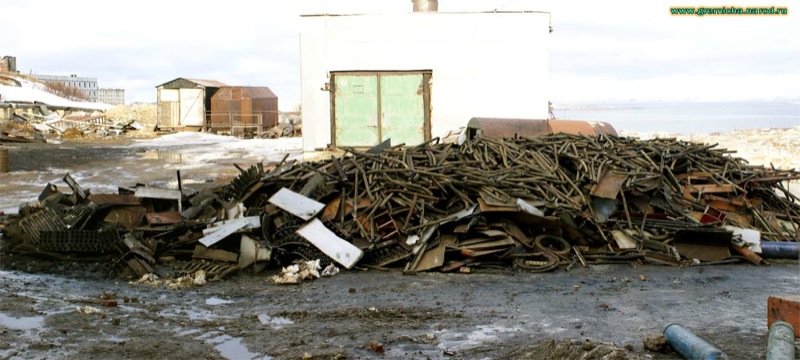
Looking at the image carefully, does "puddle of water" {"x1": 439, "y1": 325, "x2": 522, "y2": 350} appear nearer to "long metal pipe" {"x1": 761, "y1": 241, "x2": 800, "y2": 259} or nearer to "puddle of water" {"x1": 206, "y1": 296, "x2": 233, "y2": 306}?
"puddle of water" {"x1": 206, "y1": 296, "x2": 233, "y2": 306}

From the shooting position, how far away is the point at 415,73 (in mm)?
21453

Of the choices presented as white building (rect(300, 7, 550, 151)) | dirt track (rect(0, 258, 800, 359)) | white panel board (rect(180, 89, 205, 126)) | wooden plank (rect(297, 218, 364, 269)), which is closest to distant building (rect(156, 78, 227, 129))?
white panel board (rect(180, 89, 205, 126))

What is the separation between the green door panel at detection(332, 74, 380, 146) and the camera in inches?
837

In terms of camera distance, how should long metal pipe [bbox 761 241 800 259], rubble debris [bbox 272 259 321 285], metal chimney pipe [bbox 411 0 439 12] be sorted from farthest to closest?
metal chimney pipe [bbox 411 0 439 12] → long metal pipe [bbox 761 241 800 259] → rubble debris [bbox 272 259 321 285]

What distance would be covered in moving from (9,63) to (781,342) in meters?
91.8

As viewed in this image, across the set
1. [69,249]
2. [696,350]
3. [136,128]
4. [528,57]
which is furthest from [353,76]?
[136,128]

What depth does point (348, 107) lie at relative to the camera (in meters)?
21.4

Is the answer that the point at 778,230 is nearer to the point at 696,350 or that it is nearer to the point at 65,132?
the point at 696,350

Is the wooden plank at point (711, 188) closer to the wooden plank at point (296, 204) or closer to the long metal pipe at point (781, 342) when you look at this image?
the wooden plank at point (296, 204)

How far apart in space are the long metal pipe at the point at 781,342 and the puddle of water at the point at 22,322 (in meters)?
5.83

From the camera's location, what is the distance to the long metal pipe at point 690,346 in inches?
205

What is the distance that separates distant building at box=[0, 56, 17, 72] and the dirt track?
82.9m

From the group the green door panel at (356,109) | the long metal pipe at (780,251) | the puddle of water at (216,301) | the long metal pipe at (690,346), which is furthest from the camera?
the green door panel at (356,109)

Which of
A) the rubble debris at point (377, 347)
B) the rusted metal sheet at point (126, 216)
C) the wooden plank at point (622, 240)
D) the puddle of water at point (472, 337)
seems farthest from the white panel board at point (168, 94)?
the rubble debris at point (377, 347)
